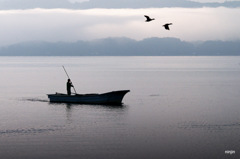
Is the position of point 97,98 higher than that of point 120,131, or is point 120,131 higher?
point 97,98

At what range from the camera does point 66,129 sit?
35531 millimetres

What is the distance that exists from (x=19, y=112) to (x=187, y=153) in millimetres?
24343

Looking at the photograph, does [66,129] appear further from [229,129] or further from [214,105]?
[214,105]

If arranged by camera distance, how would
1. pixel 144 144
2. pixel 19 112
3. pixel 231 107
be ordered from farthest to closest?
pixel 231 107 < pixel 19 112 < pixel 144 144

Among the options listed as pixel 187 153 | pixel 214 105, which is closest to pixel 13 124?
Answer: pixel 187 153

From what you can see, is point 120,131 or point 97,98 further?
point 97,98

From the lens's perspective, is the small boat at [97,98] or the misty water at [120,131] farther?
the small boat at [97,98]

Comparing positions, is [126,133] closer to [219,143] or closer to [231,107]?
[219,143]

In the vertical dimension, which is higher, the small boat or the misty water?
the small boat

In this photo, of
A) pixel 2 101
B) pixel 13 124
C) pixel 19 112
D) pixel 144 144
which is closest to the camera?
pixel 144 144

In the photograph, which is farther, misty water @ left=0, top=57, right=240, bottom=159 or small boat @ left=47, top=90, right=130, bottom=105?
small boat @ left=47, top=90, right=130, bottom=105

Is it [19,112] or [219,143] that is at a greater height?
[19,112]

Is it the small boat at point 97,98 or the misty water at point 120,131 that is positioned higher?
the small boat at point 97,98

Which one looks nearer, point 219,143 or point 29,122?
point 219,143
